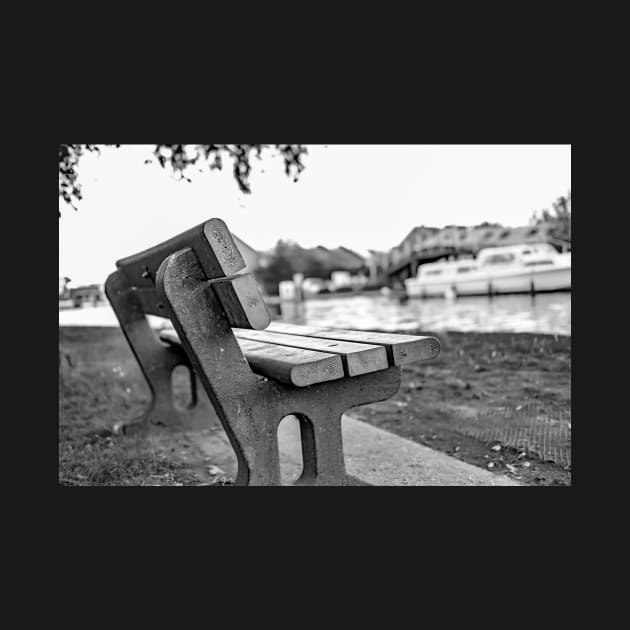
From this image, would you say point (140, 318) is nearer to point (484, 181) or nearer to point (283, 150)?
point (283, 150)

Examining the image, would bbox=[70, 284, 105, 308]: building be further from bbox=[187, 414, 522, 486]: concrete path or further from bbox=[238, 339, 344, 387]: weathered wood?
bbox=[238, 339, 344, 387]: weathered wood

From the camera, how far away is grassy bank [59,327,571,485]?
2.98 m

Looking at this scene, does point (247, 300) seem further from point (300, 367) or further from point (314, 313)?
point (314, 313)

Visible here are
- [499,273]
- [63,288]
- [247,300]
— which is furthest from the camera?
Result: [499,273]

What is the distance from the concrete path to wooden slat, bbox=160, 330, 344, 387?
54cm

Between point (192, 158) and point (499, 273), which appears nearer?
point (192, 158)

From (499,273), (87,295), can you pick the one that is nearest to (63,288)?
(87,295)

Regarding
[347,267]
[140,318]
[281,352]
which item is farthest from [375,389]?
[347,267]

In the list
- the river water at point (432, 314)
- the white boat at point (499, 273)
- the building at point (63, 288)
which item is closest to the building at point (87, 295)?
the building at point (63, 288)

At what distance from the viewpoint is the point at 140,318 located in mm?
3385

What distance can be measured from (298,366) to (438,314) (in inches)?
167

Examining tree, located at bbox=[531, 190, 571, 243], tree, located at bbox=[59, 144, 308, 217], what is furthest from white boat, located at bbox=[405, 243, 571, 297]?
tree, located at bbox=[59, 144, 308, 217]

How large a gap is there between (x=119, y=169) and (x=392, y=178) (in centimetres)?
172

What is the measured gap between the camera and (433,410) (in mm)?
4004
